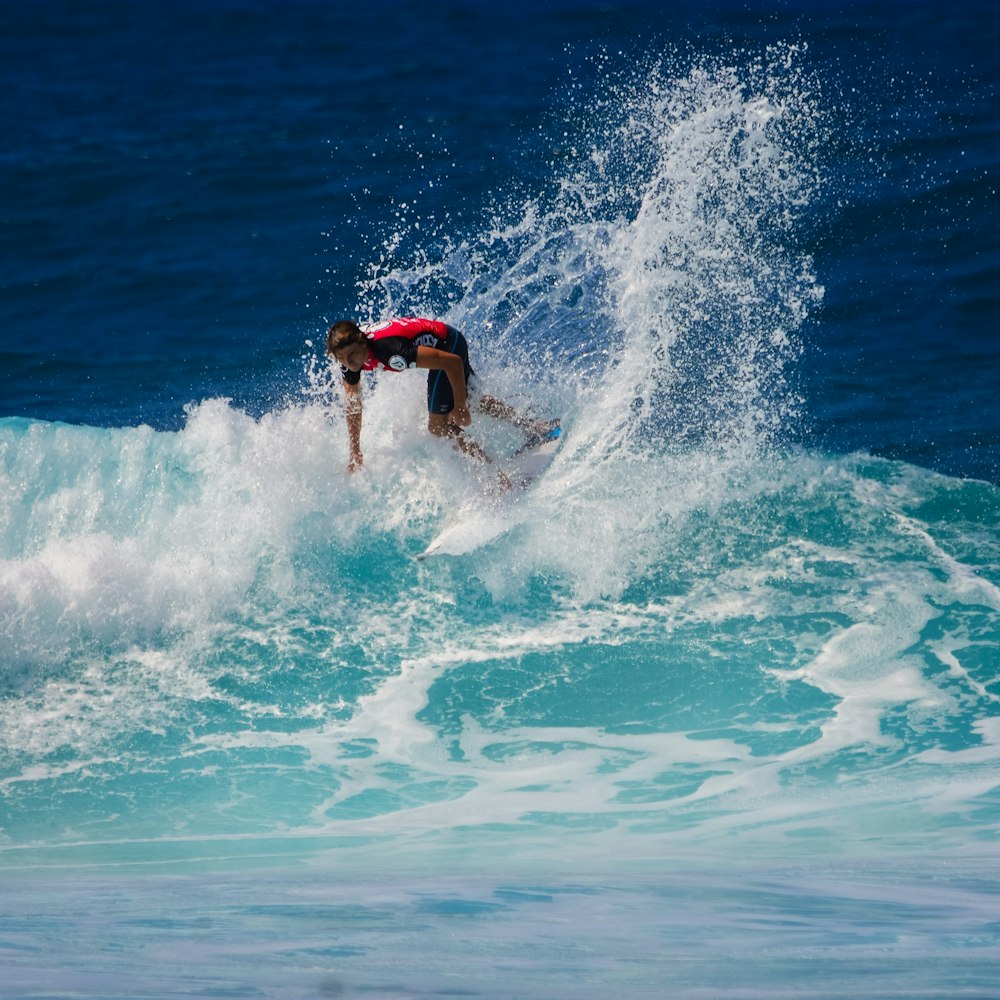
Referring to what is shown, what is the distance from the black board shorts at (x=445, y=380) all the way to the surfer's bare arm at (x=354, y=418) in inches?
25.4

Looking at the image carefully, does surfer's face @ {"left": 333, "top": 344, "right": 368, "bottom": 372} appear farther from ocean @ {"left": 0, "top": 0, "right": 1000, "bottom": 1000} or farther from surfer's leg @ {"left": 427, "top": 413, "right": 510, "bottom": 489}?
ocean @ {"left": 0, "top": 0, "right": 1000, "bottom": 1000}

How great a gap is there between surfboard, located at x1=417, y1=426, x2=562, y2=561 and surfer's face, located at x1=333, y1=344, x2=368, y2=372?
1.93m

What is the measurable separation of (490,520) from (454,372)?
1.35 metres

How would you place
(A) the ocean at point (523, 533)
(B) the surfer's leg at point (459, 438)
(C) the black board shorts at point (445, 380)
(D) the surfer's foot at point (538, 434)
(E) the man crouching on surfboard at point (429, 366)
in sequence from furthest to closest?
(D) the surfer's foot at point (538, 434)
(B) the surfer's leg at point (459, 438)
(C) the black board shorts at point (445, 380)
(E) the man crouching on surfboard at point (429, 366)
(A) the ocean at point (523, 533)

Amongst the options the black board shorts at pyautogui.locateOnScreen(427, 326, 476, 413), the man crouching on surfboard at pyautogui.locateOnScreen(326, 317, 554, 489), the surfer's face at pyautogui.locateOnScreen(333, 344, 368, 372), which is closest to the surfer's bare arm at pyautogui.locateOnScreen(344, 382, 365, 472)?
the man crouching on surfboard at pyautogui.locateOnScreen(326, 317, 554, 489)

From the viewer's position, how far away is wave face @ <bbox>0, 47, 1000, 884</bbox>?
597 centimetres

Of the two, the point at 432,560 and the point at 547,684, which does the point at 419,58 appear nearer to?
the point at 432,560

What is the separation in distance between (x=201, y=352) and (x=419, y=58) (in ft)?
25.1

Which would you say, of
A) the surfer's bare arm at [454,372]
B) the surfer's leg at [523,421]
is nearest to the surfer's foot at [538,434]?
the surfer's leg at [523,421]

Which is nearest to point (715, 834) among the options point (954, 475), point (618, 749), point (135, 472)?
point (618, 749)

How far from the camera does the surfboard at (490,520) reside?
8.21 m

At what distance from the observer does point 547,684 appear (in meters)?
7.13

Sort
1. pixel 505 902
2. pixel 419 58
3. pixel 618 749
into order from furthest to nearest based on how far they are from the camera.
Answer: pixel 419 58
pixel 618 749
pixel 505 902

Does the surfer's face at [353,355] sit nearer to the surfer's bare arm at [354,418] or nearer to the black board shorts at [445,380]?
the surfer's bare arm at [354,418]
